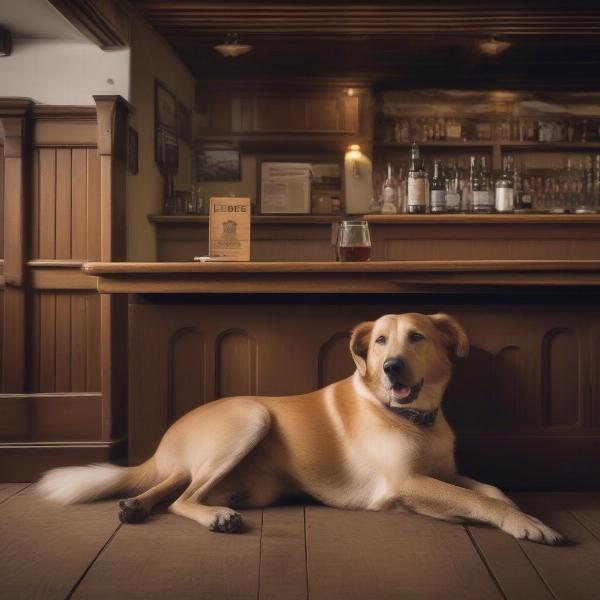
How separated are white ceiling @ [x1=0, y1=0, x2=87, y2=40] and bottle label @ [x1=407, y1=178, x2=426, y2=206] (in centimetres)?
212

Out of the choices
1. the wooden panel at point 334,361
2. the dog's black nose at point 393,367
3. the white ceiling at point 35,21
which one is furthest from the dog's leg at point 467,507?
→ the white ceiling at point 35,21

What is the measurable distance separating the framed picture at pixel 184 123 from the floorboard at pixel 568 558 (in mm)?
3749

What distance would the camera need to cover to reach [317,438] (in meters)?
2.06

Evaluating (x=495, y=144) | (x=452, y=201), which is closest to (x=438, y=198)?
(x=452, y=201)

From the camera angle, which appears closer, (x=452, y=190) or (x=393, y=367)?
(x=393, y=367)

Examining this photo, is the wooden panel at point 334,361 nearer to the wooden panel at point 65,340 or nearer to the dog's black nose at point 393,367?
the dog's black nose at point 393,367

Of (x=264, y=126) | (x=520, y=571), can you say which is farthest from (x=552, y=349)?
(x=264, y=126)

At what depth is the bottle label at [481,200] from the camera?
15.8ft

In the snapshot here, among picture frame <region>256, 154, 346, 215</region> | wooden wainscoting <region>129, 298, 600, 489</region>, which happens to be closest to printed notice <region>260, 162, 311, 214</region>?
picture frame <region>256, 154, 346, 215</region>

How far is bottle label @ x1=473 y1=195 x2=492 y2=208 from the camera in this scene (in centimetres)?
481

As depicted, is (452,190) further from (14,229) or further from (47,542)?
(47,542)

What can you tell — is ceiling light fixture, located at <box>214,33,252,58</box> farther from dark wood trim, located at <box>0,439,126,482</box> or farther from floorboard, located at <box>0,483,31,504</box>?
floorboard, located at <box>0,483,31,504</box>

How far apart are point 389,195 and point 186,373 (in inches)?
128

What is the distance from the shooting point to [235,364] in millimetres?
2336
